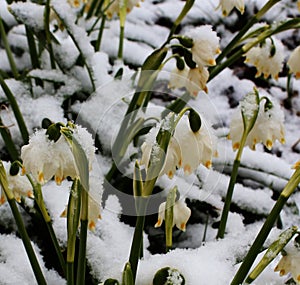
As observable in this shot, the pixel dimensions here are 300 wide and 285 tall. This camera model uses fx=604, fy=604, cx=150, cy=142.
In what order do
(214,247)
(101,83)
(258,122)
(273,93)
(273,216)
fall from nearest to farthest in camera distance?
(273,216) → (214,247) → (258,122) → (101,83) → (273,93)

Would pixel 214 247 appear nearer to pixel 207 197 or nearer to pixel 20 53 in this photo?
pixel 207 197

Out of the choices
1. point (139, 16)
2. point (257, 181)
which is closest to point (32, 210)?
point (257, 181)

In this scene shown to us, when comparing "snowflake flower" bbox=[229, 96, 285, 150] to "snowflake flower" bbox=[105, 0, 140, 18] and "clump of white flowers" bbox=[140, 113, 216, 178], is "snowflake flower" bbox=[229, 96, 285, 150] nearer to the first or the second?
"clump of white flowers" bbox=[140, 113, 216, 178]

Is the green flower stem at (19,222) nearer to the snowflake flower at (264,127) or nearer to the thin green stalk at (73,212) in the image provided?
the thin green stalk at (73,212)

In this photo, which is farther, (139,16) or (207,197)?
(139,16)

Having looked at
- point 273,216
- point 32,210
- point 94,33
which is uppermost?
point 94,33

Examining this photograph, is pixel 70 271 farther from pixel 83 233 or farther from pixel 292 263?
pixel 292 263

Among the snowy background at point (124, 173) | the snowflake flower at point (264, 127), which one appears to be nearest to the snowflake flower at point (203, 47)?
the snowflake flower at point (264, 127)
